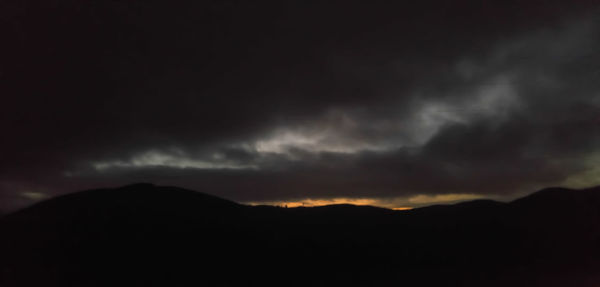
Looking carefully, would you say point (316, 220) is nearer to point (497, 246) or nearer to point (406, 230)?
point (406, 230)

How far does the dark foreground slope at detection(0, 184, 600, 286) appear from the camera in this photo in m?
39.8

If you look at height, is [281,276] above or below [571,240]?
below

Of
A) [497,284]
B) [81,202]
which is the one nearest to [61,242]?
[81,202]

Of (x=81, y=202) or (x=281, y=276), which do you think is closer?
(x=281, y=276)

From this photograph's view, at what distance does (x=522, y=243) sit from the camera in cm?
5222

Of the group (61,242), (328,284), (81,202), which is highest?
(81,202)

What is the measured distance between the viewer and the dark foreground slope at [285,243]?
39.8 metres

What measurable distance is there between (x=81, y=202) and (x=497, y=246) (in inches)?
1861

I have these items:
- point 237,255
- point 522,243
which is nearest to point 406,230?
point 522,243

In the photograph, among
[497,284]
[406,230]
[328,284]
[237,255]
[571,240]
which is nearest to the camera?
[497,284]

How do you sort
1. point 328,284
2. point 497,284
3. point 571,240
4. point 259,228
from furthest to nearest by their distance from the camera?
point 259,228 < point 571,240 < point 328,284 < point 497,284

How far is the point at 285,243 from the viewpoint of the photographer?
5150cm

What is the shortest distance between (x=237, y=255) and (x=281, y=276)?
5504 millimetres

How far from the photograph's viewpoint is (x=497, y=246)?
52094 mm
